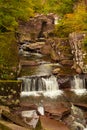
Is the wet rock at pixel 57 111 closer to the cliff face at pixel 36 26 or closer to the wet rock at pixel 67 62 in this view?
the wet rock at pixel 67 62

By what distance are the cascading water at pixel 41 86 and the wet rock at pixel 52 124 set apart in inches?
185

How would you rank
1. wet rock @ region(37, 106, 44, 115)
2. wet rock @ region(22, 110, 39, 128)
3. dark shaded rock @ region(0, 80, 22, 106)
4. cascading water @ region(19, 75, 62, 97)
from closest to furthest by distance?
wet rock @ region(22, 110, 39, 128), wet rock @ region(37, 106, 44, 115), dark shaded rock @ region(0, 80, 22, 106), cascading water @ region(19, 75, 62, 97)

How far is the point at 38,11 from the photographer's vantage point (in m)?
57.7

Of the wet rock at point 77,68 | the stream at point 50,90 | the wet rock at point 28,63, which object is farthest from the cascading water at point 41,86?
the wet rock at point 28,63

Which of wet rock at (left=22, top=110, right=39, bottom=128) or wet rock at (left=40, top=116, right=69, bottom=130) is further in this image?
wet rock at (left=22, top=110, right=39, bottom=128)

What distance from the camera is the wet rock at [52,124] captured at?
14690mm

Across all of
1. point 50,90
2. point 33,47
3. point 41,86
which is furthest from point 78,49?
point 33,47

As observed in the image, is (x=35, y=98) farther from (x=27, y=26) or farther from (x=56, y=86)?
(x=27, y=26)

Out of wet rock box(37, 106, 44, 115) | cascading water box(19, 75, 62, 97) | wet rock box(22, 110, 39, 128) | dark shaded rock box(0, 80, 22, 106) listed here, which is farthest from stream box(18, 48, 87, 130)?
wet rock box(22, 110, 39, 128)

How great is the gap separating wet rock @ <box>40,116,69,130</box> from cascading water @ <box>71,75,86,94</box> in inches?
242

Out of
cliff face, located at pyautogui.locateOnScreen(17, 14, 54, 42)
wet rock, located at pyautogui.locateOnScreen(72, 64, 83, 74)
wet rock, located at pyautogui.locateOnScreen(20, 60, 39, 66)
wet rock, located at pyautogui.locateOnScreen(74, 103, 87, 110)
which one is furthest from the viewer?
cliff face, located at pyautogui.locateOnScreen(17, 14, 54, 42)

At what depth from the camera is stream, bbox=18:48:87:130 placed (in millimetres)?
18441

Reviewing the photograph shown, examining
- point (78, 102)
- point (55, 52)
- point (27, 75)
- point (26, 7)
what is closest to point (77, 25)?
point (55, 52)

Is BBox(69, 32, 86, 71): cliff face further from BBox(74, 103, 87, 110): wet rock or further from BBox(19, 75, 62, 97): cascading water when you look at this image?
BBox(74, 103, 87, 110): wet rock
